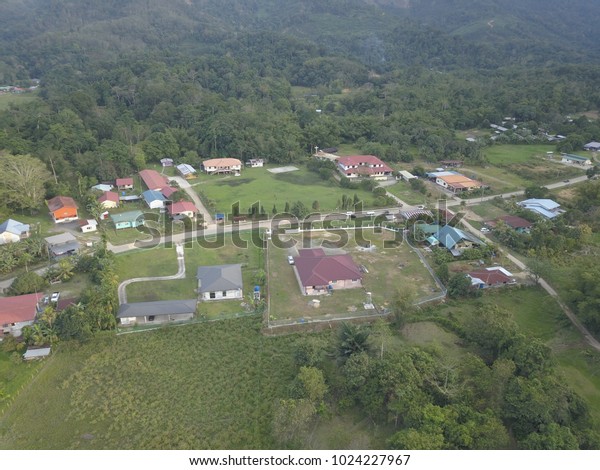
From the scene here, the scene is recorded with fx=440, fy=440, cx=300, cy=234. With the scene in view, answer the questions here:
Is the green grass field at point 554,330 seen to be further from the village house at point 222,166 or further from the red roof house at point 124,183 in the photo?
the red roof house at point 124,183

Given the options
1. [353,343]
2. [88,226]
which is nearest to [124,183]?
[88,226]

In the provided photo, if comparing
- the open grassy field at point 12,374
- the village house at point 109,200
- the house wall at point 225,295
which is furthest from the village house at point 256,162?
the open grassy field at point 12,374

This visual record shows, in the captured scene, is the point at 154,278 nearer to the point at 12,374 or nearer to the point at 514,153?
the point at 12,374

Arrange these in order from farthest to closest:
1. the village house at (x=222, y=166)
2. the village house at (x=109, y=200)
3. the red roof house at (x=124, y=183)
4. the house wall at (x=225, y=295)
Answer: the village house at (x=222, y=166)
the red roof house at (x=124, y=183)
the village house at (x=109, y=200)
the house wall at (x=225, y=295)

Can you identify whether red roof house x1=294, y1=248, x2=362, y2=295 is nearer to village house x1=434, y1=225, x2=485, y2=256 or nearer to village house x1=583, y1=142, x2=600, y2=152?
village house x1=434, y1=225, x2=485, y2=256

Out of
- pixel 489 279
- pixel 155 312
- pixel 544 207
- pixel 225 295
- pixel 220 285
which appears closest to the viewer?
pixel 155 312

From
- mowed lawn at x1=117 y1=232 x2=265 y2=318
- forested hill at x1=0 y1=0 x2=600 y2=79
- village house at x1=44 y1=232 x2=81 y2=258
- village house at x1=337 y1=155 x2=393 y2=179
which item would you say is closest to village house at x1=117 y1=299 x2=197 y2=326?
mowed lawn at x1=117 y1=232 x2=265 y2=318

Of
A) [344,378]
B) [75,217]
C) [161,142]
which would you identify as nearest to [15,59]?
[161,142]
